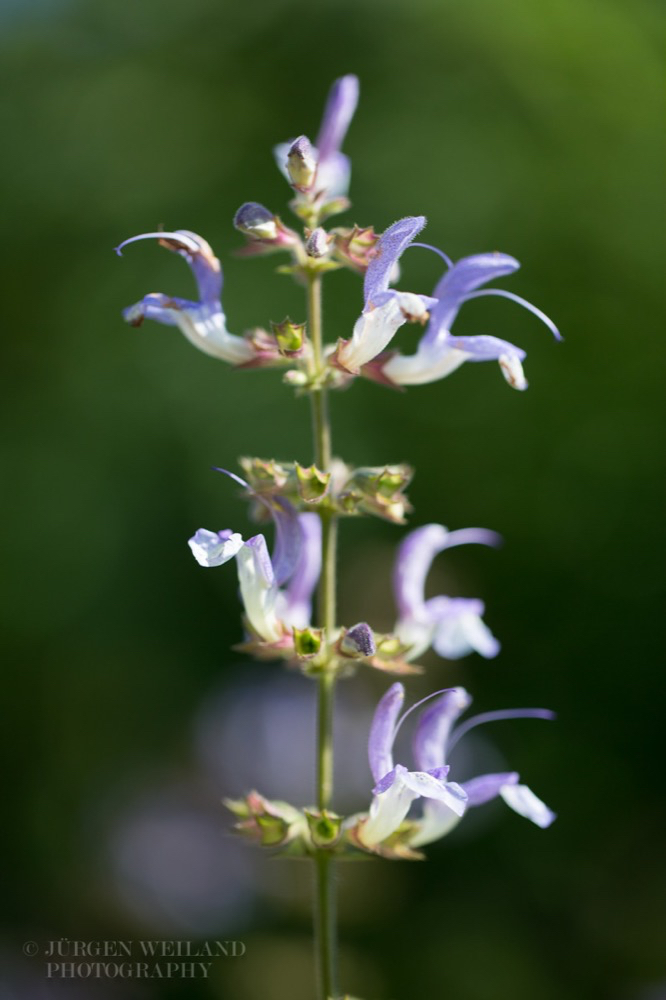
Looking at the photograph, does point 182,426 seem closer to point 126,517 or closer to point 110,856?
point 126,517

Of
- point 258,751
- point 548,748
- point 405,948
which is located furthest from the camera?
point 258,751

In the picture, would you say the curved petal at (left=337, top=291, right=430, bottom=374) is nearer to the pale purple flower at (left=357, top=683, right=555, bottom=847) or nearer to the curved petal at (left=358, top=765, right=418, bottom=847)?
the pale purple flower at (left=357, top=683, right=555, bottom=847)

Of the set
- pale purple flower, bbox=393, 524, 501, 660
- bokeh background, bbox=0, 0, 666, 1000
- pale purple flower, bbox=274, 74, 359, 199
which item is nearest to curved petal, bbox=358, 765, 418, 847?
pale purple flower, bbox=393, 524, 501, 660

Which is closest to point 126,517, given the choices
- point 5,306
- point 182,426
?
point 182,426

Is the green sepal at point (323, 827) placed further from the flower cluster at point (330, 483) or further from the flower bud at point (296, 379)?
the flower bud at point (296, 379)

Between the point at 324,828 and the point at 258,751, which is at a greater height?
the point at 324,828

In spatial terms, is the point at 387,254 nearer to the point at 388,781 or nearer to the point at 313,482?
the point at 313,482
